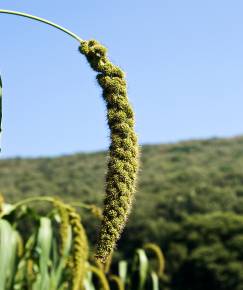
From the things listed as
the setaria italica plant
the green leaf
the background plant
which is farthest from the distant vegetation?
the setaria italica plant

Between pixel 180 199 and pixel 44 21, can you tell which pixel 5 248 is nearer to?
pixel 44 21

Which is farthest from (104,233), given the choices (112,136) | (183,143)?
(183,143)

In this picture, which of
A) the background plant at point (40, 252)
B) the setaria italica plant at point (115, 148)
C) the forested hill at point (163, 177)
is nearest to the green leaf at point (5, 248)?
the background plant at point (40, 252)

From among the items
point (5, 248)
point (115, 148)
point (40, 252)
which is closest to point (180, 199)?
point (40, 252)

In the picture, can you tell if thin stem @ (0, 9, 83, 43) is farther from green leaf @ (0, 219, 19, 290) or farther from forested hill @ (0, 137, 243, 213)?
forested hill @ (0, 137, 243, 213)

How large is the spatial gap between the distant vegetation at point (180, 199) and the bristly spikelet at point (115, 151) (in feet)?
129

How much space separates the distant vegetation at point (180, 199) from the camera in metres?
43.1

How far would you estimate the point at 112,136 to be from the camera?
1410 millimetres

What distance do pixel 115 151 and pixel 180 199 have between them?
51124mm

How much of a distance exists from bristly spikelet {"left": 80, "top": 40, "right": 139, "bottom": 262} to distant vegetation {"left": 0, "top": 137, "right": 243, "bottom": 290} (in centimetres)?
3941

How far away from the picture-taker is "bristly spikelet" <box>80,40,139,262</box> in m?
1.32

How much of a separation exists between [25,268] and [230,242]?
133 ft

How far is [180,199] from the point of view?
5222 cm

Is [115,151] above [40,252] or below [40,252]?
above
